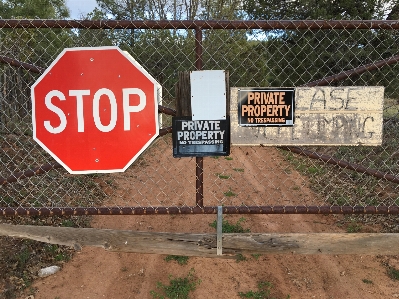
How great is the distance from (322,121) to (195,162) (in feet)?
14.7

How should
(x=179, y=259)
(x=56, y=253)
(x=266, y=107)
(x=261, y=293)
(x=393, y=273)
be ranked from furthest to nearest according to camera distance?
(x=56, y=253)
(x=179, y=259)
(x=393, y=273)
(x=261, y=293)
(x=266, y=107)

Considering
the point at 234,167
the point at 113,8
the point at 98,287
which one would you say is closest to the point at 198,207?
the point at 98,287

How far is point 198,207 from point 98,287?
5.51 feet

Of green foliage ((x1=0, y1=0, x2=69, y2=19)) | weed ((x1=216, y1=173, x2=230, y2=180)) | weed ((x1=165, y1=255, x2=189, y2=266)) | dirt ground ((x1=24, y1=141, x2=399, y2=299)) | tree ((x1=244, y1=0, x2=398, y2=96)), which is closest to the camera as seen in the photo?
dirt ground ((x1=24, y1=141, x2=399, y2=299))

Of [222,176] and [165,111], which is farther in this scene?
[222,176]

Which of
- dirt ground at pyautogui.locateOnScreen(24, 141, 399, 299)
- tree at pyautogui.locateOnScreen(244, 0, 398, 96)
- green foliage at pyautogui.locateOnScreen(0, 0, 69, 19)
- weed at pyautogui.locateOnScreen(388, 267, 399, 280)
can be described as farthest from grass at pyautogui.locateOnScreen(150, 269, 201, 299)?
green foliage at pyautogui.locateOnScreen(0, 0, 69, 19)

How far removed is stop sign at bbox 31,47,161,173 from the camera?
276 centimetres

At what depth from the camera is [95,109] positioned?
9.22ft

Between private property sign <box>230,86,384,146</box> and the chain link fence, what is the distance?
0.13 m

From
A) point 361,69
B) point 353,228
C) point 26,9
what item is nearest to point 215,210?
point 361,69

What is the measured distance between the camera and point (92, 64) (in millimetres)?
2762

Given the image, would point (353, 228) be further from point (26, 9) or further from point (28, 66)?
point (26, 9)

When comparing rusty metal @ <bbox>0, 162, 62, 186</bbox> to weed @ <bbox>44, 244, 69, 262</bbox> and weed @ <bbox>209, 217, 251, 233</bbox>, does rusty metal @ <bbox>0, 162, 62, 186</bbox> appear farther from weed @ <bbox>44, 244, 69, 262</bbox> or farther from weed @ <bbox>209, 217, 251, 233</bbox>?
weed @ <bbox>209, 217, 251, 233</bbox>

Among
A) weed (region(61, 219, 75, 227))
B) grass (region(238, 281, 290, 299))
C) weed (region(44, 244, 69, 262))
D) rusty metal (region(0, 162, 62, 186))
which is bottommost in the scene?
grass (region(238, 281, 290, 299))
